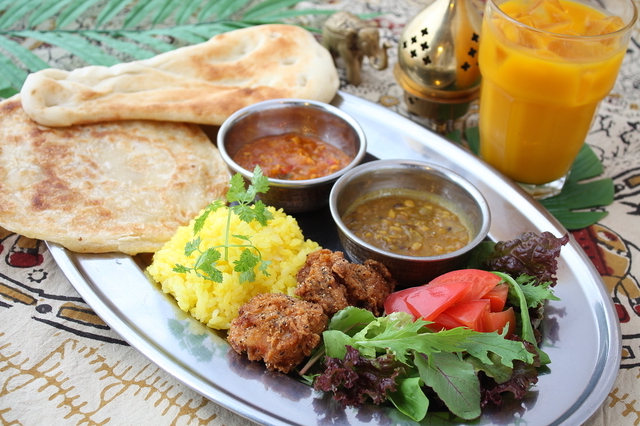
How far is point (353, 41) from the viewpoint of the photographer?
14.8 feet

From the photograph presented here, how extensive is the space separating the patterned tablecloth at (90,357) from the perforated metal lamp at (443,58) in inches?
50.2

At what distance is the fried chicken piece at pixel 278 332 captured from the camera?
238 cm

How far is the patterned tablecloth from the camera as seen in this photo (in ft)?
7.95

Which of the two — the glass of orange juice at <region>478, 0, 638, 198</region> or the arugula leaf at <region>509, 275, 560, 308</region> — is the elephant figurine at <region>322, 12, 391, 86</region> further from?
the arugula leaf at <region>509, 275, 560, 308</region>

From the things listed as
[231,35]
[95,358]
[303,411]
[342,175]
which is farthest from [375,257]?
[231,35]

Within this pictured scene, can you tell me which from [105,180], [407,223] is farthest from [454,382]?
[105,180]

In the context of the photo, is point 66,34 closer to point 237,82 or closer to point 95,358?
point 237,82

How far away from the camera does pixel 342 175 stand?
3.21m

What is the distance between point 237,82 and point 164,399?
2343 millimetres

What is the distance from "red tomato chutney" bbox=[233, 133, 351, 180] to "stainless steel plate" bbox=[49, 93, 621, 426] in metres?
0.97

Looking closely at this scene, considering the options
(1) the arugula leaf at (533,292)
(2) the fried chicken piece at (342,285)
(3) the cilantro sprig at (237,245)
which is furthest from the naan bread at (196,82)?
(1) the arugula leaf at (533,292)

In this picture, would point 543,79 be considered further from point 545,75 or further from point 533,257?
point 533,257

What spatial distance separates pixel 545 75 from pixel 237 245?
6.49ft

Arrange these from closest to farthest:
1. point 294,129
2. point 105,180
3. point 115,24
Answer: point 105,180, point 294,129, point 115,24
